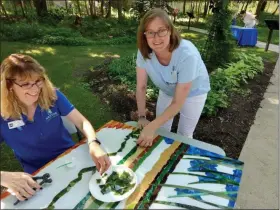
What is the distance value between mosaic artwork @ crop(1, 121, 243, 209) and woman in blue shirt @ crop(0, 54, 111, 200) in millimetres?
84

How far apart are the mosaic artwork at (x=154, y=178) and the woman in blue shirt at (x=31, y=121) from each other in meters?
0.08

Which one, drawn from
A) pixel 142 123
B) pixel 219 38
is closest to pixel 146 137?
pixel 142 123

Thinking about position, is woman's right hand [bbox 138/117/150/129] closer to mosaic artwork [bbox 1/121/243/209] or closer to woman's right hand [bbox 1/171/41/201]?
mosaic artwork [bbox 1/121/243/209]

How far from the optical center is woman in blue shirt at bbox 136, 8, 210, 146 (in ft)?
6.18

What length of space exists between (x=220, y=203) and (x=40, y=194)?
980 millimetres

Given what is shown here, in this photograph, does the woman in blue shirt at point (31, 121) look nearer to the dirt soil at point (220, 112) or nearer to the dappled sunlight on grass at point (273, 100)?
the dirt soil at point (220, 112)

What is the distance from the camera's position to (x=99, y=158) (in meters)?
1.65

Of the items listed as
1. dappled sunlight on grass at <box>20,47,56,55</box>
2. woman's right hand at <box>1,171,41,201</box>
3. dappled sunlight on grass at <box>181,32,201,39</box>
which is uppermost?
woman's right hand at <box>1,171,41,201</box>

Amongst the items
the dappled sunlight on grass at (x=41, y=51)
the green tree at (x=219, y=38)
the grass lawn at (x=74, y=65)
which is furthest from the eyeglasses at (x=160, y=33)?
the dappled sunlight on grass at (x=41, y=51)

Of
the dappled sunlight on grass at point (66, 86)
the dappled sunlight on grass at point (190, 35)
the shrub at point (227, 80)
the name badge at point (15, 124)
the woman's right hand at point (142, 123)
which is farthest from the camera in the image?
the dappled sunlight on grass at point (190, 35)

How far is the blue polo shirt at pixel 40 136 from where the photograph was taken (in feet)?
5.93

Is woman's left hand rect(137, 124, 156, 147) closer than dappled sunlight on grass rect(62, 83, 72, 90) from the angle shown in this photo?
Yes

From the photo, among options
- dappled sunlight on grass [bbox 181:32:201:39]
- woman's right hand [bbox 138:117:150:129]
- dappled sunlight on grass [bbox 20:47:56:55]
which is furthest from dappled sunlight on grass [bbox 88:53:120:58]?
woman's right hand [bbox 138:117:150:129]

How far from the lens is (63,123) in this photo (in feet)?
6.70
